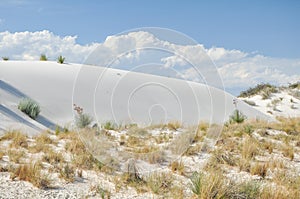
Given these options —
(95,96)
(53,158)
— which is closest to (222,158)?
(53,158)

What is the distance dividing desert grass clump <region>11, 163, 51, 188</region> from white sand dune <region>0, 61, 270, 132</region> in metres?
5.93

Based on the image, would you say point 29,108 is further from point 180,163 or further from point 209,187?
point 209,187

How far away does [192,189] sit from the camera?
4.51 metres

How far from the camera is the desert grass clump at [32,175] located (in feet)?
15.3

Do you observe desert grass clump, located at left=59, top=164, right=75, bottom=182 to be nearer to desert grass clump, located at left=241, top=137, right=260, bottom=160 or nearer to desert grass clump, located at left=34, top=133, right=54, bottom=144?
desert grass clump, located at left=34, top=133, right=54, bottom=144

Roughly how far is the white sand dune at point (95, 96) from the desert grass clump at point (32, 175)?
5.93 meters

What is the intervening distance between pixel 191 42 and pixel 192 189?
2834mm

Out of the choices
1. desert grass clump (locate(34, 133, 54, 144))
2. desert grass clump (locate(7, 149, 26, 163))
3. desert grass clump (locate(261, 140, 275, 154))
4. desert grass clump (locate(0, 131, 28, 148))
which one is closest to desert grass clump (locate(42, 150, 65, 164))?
desert grass clump (locate(7, 149, 26, 163))

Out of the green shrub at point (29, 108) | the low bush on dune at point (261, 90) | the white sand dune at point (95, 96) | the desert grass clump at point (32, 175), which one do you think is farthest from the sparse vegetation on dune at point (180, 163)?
the low bush on dune at point (261, 90)

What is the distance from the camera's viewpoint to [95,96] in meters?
15.3

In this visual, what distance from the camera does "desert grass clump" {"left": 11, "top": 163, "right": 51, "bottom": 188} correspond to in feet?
15.3

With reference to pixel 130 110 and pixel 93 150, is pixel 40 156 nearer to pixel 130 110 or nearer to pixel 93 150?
pixel 93 150

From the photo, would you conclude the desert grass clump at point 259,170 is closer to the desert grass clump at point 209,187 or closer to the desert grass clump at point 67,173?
the desert grass clump at point 209,187

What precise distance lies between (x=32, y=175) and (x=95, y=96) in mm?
10600
